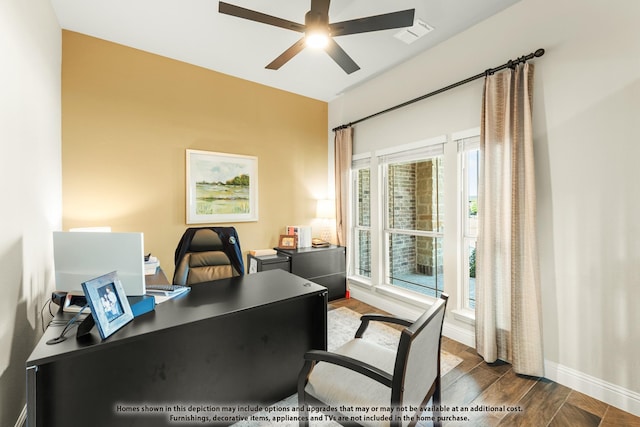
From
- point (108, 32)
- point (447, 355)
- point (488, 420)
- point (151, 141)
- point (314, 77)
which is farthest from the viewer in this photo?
point (314, 77)

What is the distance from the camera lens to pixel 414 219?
137 inches

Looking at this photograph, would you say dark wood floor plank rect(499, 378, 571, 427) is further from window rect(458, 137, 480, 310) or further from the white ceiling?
the white ceiling

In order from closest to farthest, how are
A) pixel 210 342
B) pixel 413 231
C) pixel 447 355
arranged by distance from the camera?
pixel 210 342
pixel 447 355
pixel 413 231

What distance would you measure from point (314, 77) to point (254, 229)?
2148mm

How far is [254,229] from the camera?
12.5 ft

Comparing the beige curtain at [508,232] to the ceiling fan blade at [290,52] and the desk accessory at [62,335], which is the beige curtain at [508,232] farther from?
the desk accessory at [62,335]

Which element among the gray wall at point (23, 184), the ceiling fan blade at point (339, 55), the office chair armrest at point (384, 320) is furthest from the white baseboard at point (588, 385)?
the gray wall at point (23, 184)

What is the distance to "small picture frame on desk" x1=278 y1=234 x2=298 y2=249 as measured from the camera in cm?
386

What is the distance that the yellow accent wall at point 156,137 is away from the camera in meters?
2.77

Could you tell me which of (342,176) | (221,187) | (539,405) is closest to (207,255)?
(221,187)

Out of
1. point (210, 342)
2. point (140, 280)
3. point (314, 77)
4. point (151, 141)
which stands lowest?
point (210, 342)

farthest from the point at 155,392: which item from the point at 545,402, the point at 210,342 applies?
the point at 545,402

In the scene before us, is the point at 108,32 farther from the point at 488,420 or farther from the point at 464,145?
the point at 488,420

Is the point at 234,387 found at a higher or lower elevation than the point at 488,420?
higher
